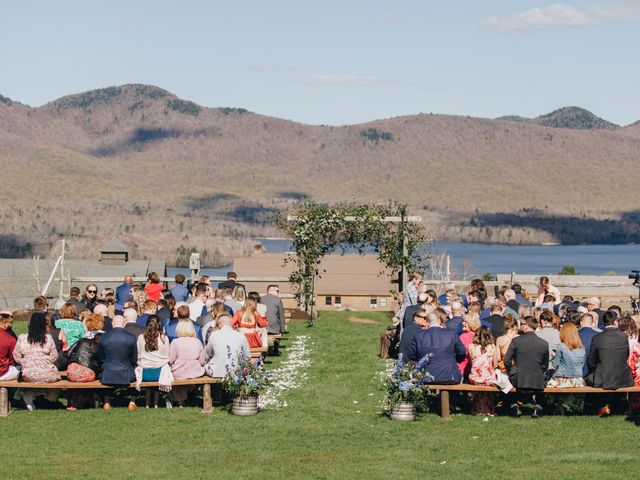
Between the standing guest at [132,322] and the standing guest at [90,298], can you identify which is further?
the standing guest at [90,298]

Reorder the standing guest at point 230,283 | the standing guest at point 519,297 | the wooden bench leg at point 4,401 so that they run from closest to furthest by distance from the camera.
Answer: the wooden bench leg at point 4,401 → the standing guest at point 519,297 → the standing guest at point 230,283

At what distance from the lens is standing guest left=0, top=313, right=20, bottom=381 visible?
1313cm

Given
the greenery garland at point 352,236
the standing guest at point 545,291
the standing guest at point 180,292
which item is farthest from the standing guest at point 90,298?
the greenery garland at point 352,236

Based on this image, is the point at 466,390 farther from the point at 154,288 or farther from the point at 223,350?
the point at 154,288

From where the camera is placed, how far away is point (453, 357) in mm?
12945

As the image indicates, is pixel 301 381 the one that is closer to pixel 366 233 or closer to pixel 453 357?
pixel 453 357

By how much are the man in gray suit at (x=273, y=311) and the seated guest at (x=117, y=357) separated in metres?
5.54

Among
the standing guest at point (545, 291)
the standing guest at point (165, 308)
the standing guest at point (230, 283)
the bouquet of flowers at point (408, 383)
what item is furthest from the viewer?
the standing guest at point (230, 283)

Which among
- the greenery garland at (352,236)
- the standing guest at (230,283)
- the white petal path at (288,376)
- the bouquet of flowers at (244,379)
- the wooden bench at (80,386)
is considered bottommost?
the white petal path at (288,376)

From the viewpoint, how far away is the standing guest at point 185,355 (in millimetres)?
13406

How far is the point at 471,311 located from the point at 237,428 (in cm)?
383

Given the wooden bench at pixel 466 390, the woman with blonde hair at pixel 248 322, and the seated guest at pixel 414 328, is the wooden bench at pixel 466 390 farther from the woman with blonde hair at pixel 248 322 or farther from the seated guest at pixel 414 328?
the woman with blonde hair at pixel 248 322

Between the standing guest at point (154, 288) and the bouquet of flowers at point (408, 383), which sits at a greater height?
the standing guest at point (154, 288)

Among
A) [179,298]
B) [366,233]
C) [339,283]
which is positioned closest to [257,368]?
[179,298]
